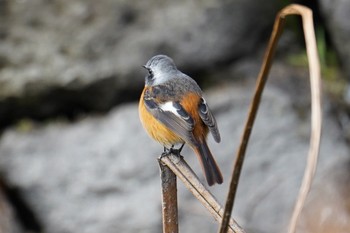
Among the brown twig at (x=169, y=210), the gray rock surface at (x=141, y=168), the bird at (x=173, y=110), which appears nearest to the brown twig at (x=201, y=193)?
the brown twig at (x=169, y=210)

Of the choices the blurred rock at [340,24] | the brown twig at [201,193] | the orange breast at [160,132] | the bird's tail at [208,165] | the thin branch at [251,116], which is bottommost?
the thin branch at [251,116]

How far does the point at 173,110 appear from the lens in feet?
14.3

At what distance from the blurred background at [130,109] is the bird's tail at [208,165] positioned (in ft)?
8.46

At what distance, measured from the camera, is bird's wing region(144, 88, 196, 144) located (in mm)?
4160

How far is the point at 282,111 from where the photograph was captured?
22.7ft

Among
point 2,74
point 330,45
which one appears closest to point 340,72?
Answer: point 330,45

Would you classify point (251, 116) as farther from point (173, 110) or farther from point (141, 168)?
point (141, 168)

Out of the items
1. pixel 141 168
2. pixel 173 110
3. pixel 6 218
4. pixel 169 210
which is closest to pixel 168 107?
pixel 173 110

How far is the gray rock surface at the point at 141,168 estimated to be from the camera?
6.52m

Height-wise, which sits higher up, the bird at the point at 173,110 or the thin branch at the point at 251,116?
the bird at the point at 173,110

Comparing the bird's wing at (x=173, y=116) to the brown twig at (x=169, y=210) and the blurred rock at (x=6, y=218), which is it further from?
the blurred rock at (x=6, y=218)

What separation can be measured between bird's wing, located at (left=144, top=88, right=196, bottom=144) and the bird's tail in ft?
0.31

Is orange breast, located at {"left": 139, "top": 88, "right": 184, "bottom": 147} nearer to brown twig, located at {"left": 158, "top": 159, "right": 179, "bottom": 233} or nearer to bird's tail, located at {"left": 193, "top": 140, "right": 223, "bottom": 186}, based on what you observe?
bird's tail, located at {"left": 193, "top": 140, "right": 223, "bottom": 186}

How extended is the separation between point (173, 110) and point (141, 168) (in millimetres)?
2501
